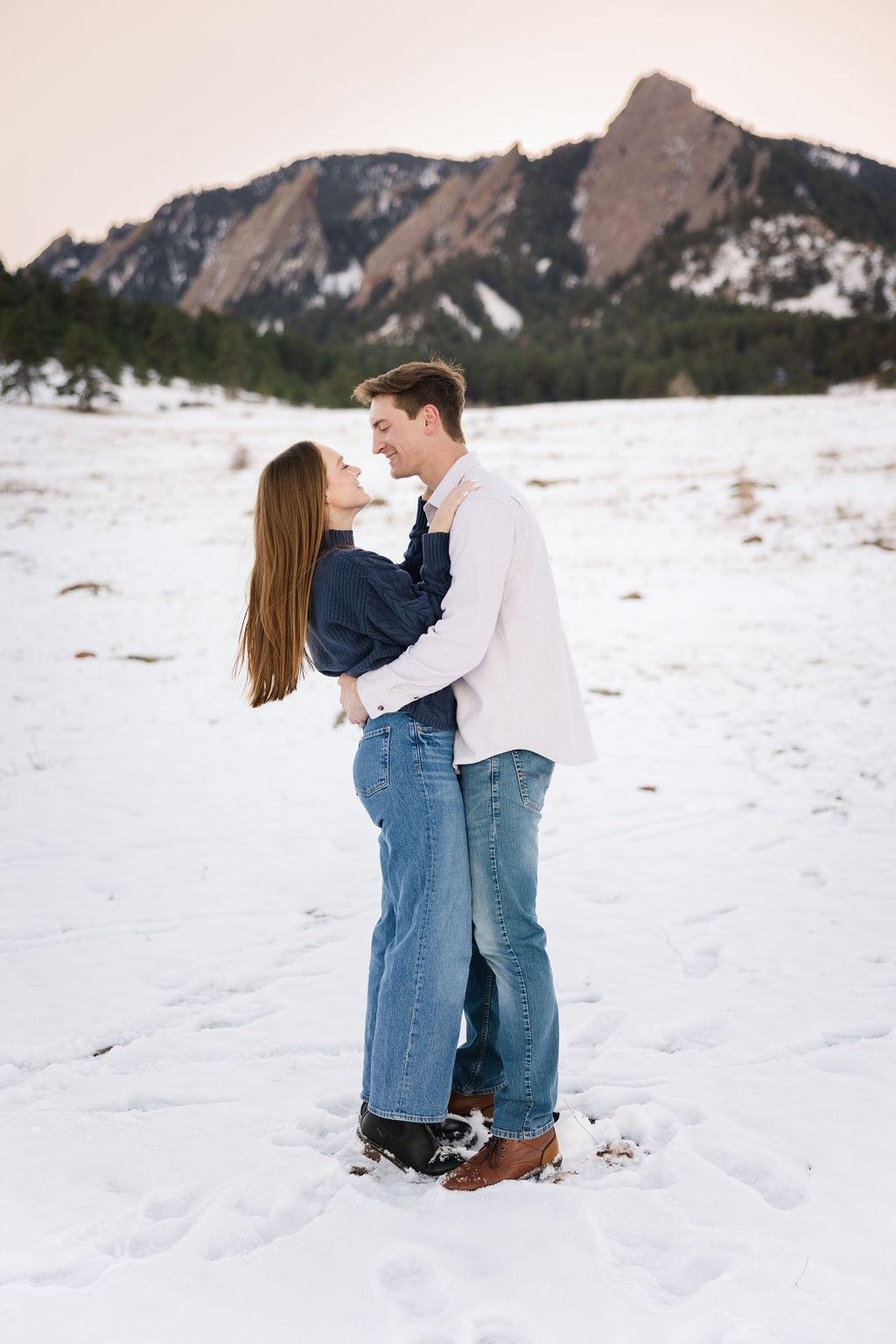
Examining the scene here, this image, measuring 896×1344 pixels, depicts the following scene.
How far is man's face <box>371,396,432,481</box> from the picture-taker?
3146 mm

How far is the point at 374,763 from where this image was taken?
10.1 feet

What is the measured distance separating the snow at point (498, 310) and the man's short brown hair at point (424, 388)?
550 feet

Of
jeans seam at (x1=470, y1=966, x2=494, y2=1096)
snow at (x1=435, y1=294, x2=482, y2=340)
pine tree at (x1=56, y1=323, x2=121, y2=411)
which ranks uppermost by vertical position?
snow at (x1=435, y1=294, x2=482, y2=340)

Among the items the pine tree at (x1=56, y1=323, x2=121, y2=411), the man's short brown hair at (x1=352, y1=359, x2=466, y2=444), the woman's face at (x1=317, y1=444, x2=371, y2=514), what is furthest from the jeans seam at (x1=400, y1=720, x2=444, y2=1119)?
the pine tree at (x1=56, y1=323, x2=121, y2=411)

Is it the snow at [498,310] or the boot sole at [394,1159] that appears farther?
the snow at [498,310]

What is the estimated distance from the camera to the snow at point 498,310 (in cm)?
16362

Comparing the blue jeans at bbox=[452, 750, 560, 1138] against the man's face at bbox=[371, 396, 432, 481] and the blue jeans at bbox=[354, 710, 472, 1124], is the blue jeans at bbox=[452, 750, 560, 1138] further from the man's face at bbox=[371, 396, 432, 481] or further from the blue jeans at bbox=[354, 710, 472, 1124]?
the man's face at bbox=[371, 396, 432, 481]

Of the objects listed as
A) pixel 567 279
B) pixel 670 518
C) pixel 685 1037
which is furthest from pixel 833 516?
pixel 567 279

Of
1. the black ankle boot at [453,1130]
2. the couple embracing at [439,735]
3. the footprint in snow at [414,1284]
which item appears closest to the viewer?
the footprint in snow at [414,1284]

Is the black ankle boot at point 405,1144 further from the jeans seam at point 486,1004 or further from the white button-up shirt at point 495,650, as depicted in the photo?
the white button-up shirt at point 495,650

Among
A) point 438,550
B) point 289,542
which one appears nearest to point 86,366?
point 289,542

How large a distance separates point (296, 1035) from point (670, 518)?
1771cm

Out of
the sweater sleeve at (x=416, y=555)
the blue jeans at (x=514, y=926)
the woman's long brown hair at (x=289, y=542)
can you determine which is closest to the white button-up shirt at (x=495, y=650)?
the blue jeans at (x=514, y=926)

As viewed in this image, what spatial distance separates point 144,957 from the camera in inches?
200
